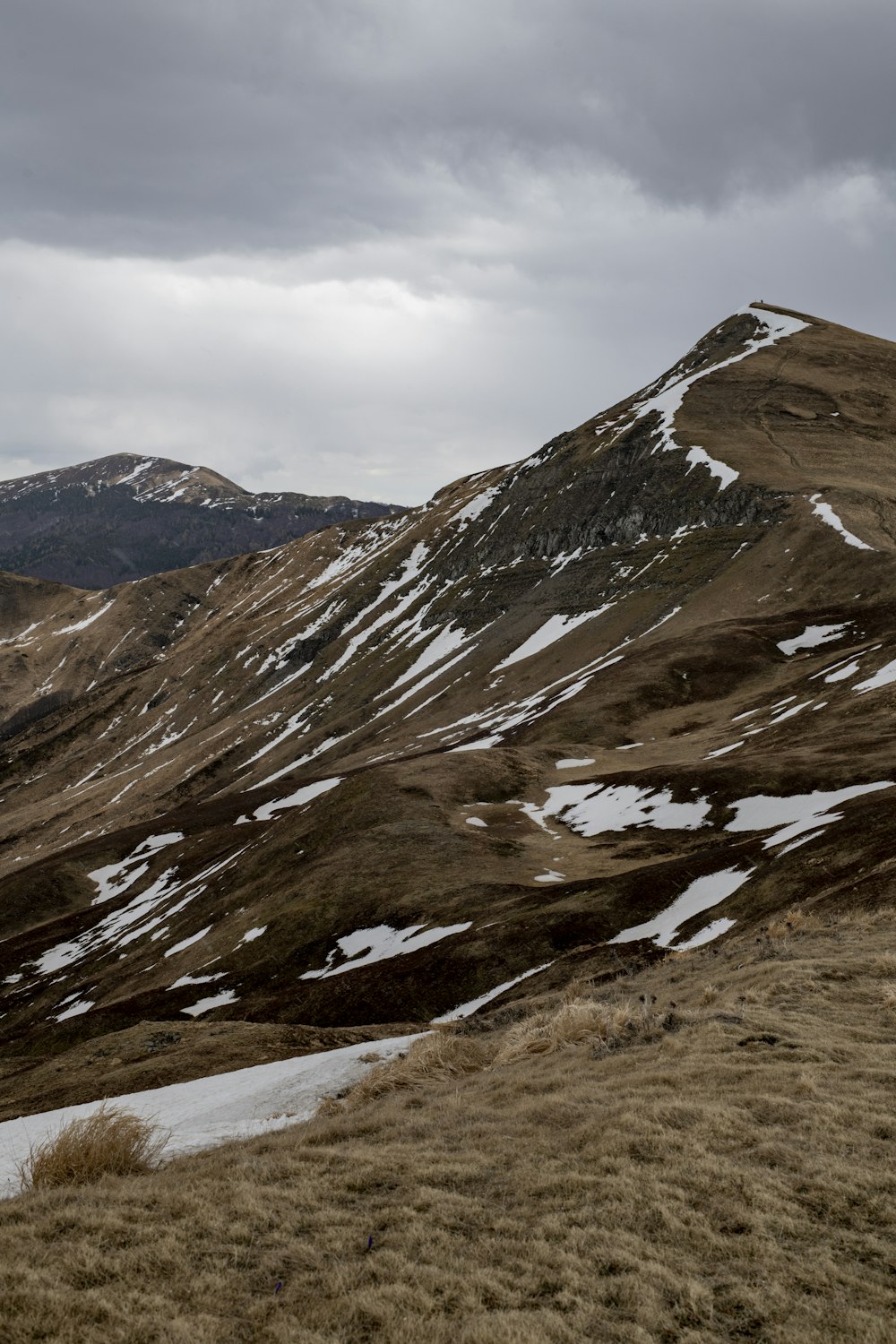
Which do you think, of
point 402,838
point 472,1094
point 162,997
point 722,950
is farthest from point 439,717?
point 472,1094

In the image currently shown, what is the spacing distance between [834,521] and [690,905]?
4391 inches

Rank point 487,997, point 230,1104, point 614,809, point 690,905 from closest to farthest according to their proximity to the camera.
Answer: point 230,1104, point 487,997, point 690,905, point 614,809

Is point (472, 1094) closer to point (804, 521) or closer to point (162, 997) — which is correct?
point (162, 997)

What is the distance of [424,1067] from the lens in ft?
56.9

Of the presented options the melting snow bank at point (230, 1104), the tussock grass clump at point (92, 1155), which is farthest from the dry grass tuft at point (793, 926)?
the tussock grass clump at point (92, 1155)

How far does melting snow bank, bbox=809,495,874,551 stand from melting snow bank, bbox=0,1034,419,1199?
122781mm

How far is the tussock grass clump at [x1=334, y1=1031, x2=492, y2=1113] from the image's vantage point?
16453 millimetres

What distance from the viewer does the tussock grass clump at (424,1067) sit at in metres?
16.5

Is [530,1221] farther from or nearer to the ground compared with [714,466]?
nearer to the ground

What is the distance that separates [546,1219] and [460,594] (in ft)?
624

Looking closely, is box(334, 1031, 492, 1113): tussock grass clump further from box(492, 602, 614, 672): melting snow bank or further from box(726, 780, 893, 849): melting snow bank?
box(492, 602, 614, 672): melting snow bank

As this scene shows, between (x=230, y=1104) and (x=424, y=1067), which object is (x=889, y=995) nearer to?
(x=424, y=1067)

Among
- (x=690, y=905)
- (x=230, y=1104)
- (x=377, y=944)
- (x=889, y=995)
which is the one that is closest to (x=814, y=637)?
(x=690, y=905)

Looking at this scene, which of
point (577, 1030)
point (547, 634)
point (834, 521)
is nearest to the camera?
point (577, 1030)
